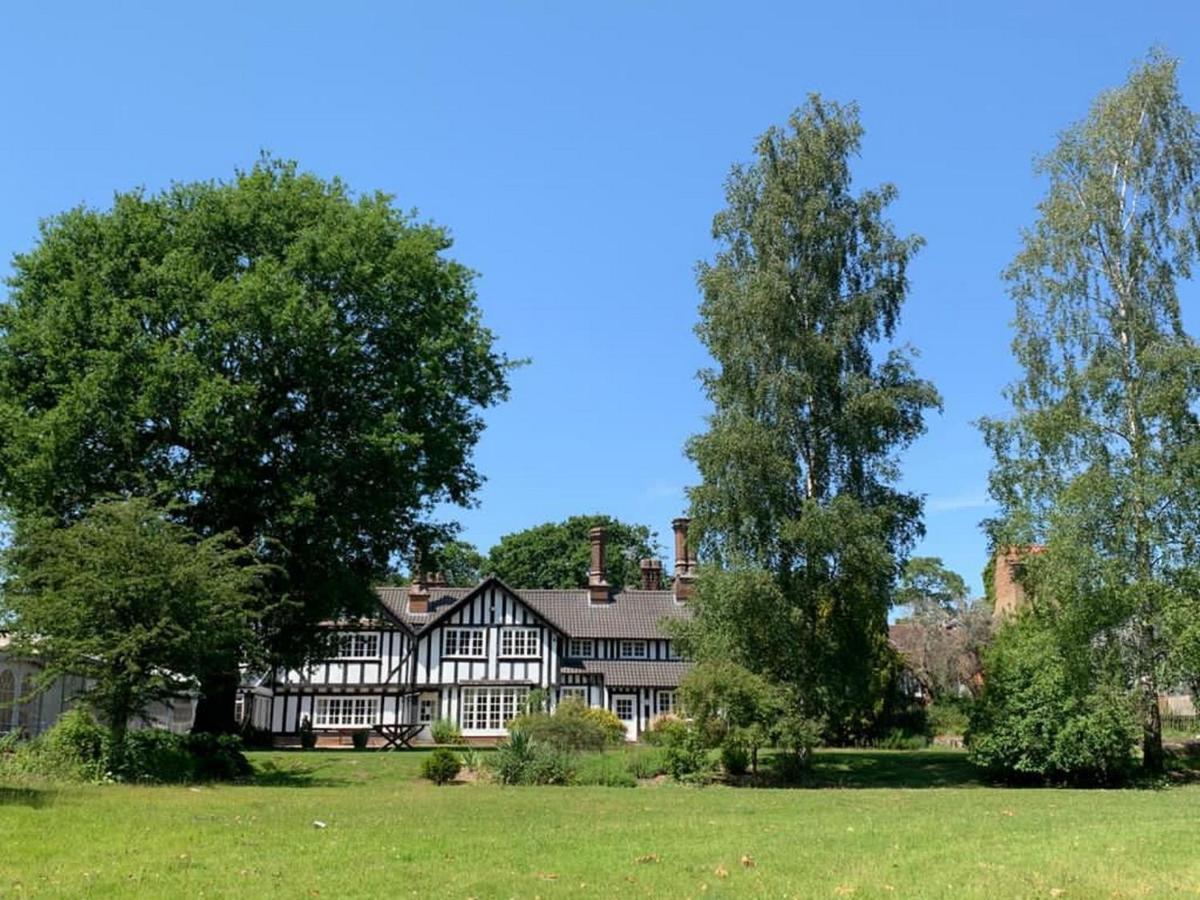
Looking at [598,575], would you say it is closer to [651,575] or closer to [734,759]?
[651,575]

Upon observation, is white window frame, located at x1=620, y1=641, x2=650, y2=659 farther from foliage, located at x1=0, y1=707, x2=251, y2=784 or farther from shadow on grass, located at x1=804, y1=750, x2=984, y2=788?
foliage, located at x1=0, y1=707, x2=251, y2=784

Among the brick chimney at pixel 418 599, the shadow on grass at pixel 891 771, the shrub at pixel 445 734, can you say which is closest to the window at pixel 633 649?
the brick chimney at pixel 418 599

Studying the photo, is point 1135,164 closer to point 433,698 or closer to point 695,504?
point 695,504

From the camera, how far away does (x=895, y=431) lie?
30.0 metres

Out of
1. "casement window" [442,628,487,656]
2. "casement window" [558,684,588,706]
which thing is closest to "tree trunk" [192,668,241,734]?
"casement window" [442,628,487,656]

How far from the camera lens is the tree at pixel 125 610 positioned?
20.5 m

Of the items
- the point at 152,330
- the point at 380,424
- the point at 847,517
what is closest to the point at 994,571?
the point at 847,517

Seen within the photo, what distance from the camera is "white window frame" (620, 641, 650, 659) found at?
5162 centimetres

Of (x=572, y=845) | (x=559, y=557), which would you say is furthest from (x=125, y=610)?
(x=559, y=557)

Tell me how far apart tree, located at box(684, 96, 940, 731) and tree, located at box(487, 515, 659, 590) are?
50389 mm

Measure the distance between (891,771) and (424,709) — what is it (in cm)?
2501

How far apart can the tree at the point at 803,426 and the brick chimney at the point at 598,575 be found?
23.6m

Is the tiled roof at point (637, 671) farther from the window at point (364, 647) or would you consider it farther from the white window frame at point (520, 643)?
the window at point (364, 647)

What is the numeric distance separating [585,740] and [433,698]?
21740mm
